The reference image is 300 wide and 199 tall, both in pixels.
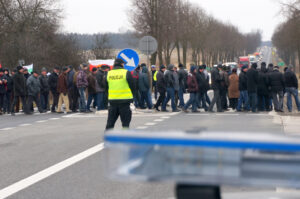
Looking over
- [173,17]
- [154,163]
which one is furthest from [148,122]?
[173,17]

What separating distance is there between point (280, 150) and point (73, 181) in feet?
20.2

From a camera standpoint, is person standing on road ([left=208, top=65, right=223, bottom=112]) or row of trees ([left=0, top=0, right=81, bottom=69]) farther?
row of trees ([left=0, top=0, right=81, bottom=69])

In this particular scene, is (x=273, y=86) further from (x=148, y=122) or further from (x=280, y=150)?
(x=280, y=150)

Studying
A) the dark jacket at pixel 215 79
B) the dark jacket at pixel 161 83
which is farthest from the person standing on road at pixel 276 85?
the dark jacket at pixel 161 83

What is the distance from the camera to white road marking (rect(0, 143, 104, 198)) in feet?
23.9

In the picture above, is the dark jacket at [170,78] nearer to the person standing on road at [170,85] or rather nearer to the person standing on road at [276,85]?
the person standing on road at [170,85]

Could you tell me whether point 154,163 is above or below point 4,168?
above

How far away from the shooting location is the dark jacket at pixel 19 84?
22.8 meters

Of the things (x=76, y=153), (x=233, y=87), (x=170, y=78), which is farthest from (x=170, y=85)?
(x=76, y=153)

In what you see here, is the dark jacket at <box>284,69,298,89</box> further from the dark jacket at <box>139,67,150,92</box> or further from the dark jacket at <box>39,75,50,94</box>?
the dark jacket at <box>39,75,50,94</box>

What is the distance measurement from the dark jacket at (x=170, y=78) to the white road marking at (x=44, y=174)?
11.3m

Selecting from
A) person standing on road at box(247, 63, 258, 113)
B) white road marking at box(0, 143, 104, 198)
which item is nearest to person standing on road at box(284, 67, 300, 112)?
person standing on road at box(247, 63, 258, 113)

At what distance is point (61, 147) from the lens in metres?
11.7

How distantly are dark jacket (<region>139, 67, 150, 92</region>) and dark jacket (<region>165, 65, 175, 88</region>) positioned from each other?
0.88 m
